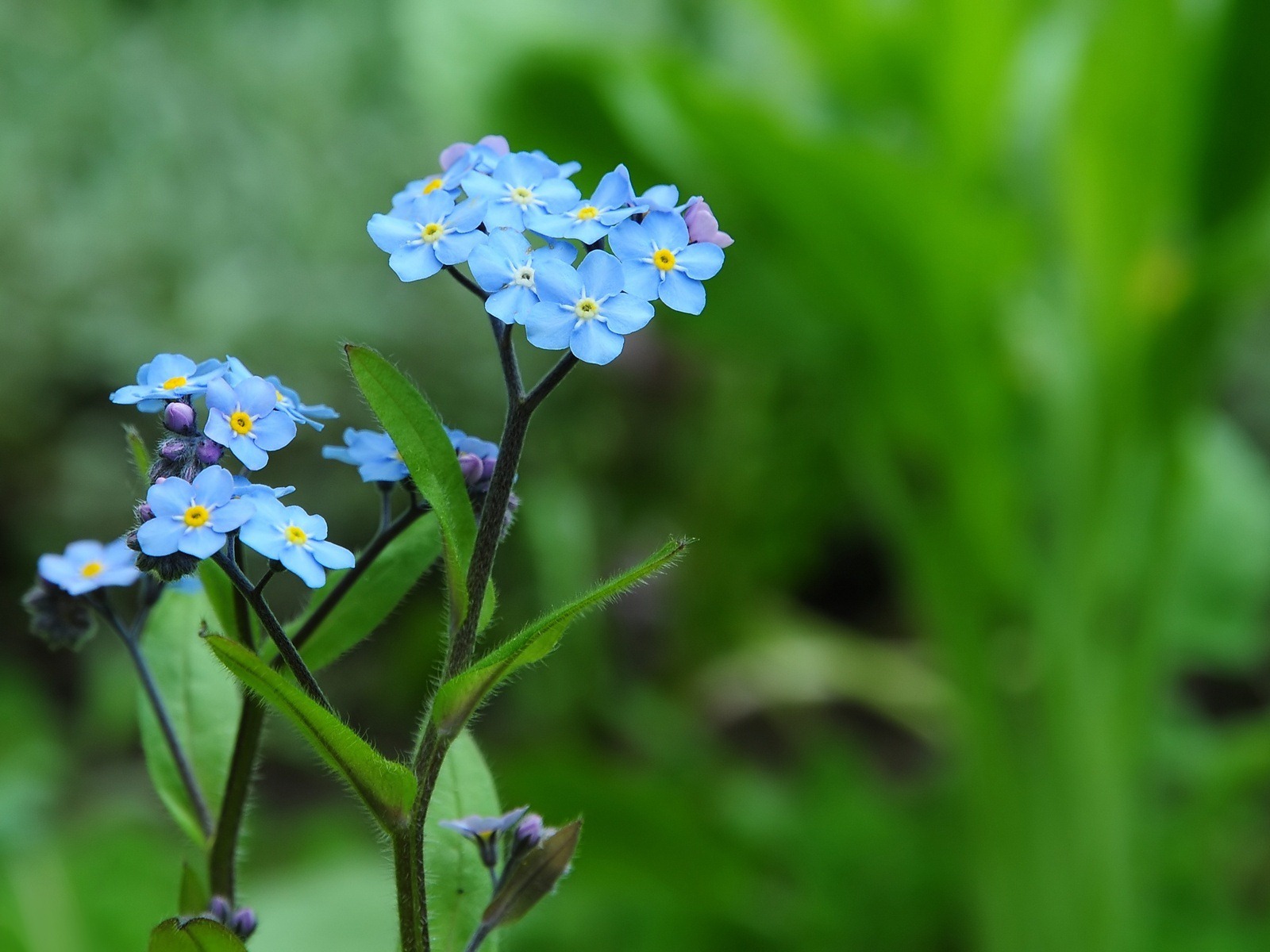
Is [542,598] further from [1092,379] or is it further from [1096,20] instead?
[1096,20]

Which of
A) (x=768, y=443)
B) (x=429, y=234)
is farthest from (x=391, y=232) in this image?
(x=768, y=443)

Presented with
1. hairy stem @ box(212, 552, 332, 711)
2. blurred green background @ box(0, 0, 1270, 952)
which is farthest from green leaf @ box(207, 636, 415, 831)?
blurred green background @ box(0, 0, 1270, 952)

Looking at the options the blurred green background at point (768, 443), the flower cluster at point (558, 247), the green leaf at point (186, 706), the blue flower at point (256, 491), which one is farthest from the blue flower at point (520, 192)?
the blurred green background at point (768, 443)

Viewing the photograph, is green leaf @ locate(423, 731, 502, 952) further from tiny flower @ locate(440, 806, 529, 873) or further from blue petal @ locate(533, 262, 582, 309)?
blue petal @ locate(533, 262, 582, 309)

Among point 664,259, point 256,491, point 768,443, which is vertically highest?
point 768,443

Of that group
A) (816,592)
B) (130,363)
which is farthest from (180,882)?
(816,592)

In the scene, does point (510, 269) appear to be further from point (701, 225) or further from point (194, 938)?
point (194, 938)

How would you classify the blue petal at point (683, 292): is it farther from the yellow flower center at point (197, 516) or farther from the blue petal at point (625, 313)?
the yellow flower center at point (197, 516)
